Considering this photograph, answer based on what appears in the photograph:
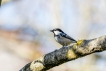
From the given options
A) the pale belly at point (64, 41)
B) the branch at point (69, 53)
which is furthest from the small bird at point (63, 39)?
the branch at point (69, 53)

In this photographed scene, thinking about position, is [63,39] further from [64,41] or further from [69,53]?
[69,53]

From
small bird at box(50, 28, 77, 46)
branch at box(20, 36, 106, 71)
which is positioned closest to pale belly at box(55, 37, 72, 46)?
small bird at box(50, 28, 77, 46)

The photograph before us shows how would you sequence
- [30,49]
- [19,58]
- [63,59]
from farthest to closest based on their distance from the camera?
[19,58]
[30,49]
[63,59]

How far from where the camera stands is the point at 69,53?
292cm

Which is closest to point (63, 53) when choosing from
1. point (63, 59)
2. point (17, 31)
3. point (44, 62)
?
point (63, 59)

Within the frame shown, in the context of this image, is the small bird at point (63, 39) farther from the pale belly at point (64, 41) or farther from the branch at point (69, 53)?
the branch at point (69, 53)

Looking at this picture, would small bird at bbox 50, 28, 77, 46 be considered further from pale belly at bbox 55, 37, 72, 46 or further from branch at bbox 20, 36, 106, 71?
branch at bbox 20, 36, 106, 71

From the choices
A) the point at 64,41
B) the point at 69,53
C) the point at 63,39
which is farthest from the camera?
the point at 63,39

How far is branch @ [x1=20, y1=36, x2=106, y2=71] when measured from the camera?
8.84 feet

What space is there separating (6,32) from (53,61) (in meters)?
2.87

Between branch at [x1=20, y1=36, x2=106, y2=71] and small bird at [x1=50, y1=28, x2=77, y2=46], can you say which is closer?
branch at [x1=20, y1=36, x2=106, y2=71]

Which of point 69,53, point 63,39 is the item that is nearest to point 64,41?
point 63,39

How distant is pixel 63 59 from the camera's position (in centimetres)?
294

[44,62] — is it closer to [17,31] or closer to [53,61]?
[53,61]
